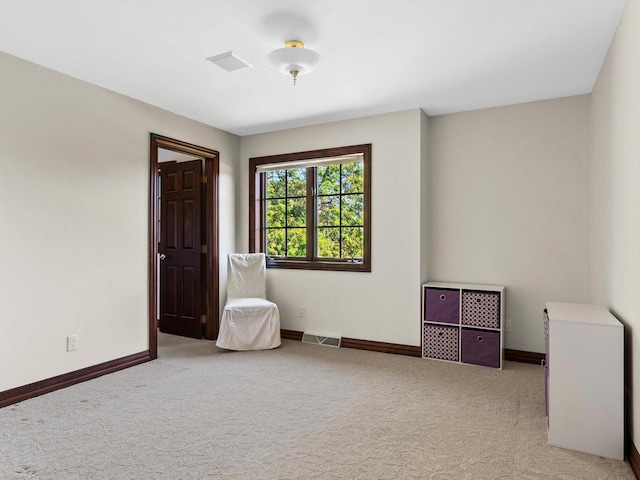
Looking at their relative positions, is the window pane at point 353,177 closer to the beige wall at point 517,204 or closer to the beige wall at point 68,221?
the beige wall at point 517,204

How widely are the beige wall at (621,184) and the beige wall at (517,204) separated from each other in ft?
1.21

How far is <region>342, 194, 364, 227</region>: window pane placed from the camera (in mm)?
4500

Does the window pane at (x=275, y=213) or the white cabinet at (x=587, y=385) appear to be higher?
the window pane at (x=275, y=213)

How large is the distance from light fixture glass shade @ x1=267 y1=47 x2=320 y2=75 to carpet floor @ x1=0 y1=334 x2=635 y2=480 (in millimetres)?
2388

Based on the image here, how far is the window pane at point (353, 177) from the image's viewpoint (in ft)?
14.7

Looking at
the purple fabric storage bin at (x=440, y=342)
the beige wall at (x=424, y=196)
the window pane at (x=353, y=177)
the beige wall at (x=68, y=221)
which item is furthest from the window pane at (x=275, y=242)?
the purple fabric storage bin at (x=440, y=342)

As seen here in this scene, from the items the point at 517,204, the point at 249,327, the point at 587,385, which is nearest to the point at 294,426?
the point at 587,385

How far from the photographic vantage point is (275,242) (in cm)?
506

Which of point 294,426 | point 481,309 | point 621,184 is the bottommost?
point 294,426

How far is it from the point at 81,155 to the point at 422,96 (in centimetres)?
307

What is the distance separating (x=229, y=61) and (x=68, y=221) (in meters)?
1.85

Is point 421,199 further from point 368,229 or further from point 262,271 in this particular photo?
point 262,271

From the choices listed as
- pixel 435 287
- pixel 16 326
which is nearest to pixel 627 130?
pixel 435 287

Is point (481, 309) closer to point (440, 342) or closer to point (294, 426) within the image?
point (440, 342)
